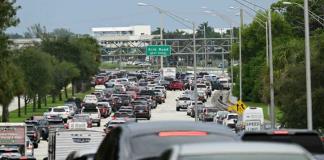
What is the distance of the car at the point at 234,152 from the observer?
927 centimetres

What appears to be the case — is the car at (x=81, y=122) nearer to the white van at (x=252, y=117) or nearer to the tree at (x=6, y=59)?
the tree at (x=6, y=59)

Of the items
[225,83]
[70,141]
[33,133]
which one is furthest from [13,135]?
[225,83]

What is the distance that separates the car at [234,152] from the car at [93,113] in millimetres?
70348

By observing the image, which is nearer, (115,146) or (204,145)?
(204,145)

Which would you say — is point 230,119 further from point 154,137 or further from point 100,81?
point 100,81

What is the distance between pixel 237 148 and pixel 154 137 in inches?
111

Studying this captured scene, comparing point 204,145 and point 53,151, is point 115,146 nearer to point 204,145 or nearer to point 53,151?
point 204,145

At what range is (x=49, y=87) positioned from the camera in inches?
4001

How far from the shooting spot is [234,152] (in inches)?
367

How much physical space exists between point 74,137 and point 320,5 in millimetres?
69650

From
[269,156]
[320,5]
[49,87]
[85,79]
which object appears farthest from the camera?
[85,79]

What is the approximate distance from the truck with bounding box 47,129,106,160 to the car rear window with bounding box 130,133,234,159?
28.2 meters

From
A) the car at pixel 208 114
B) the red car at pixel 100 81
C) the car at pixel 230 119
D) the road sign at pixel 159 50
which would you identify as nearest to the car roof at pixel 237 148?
the car at pixel 230 119

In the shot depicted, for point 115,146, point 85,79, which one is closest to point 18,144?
point 115,146
